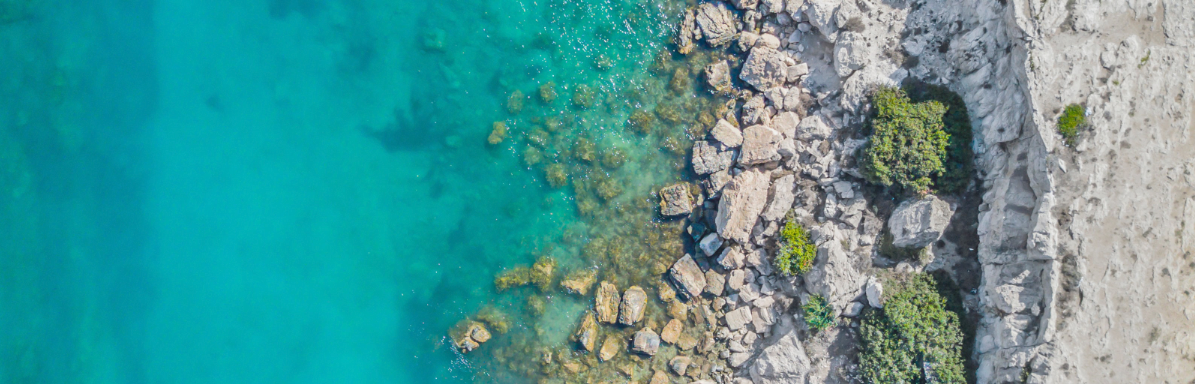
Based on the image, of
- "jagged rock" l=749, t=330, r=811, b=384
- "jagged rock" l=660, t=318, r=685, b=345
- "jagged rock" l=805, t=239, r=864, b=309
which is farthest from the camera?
"jagged rock" l=660, t=318, r=685, b=345

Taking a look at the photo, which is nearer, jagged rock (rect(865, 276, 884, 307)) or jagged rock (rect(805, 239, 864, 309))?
jagged rock (rect(865, 276, 884, 307))

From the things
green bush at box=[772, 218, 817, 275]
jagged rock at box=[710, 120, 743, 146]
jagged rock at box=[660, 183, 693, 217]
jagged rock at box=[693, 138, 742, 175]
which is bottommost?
jagged rock at box=[660, 183, 693, 217]

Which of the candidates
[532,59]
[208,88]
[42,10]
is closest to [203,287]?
[208,88]

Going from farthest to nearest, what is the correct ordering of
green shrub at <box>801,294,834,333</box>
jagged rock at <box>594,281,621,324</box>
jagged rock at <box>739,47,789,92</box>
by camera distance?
1. jagged rock at <box>594,281,621,324</box>
2. jagged rock at <box>739,47,789,92</box>
3. green shrub at <box>801,294,834,333</box>

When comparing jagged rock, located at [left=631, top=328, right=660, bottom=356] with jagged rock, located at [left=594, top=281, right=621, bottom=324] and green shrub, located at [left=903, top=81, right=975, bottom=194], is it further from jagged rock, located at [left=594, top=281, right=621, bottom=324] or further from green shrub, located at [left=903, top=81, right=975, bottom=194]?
green shrub, located at [left=903, top=81, right=975, bottom=194]

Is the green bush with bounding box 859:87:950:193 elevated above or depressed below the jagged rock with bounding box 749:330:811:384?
above

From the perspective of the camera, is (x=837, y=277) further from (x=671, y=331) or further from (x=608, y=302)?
(x=608, y=302)

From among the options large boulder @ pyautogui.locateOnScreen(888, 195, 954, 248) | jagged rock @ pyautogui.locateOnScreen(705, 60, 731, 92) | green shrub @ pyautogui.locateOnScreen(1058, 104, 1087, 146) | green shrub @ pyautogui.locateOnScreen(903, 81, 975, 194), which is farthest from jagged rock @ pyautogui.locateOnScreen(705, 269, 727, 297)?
green shrub @ pyautogui.locateOnScreen(1058, 104, 1087, 146)

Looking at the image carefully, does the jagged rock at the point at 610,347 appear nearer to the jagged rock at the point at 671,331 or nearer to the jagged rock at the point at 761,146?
the jagged rock at the point at 671,331
